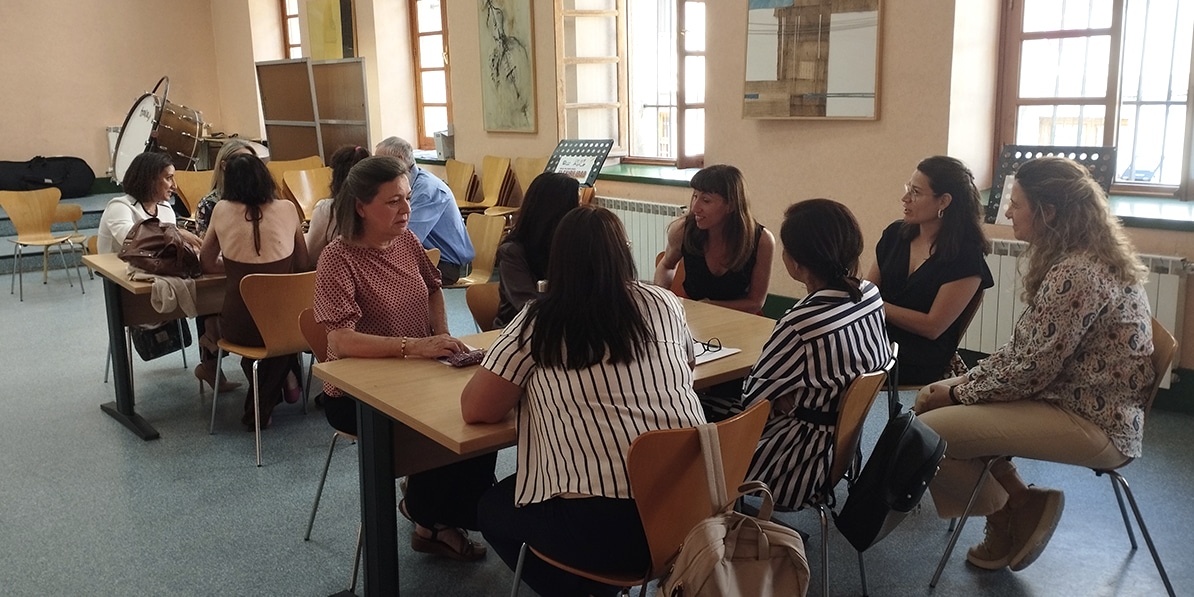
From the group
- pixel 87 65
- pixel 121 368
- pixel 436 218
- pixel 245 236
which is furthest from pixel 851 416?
pixel 87 65

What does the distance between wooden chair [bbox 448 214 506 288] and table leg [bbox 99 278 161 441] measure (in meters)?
1.48

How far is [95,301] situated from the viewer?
6.81 metres

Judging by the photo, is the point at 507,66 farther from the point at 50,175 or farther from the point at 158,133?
the point at 50,175

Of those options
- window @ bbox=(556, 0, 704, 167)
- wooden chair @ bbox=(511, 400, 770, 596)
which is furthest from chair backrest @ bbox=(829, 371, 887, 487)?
window @ bbox=(556, 0, 704, 167)

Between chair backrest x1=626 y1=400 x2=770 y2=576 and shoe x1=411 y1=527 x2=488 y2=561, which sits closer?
chair backrest x1=626 y1=400 x2=770 y2=576

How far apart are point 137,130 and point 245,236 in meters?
5.63

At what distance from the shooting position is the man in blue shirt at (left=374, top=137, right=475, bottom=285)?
4845 mm

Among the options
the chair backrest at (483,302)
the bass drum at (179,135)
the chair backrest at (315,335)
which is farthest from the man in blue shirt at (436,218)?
the bass drum at (179,135)

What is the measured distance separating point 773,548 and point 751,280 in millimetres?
1779

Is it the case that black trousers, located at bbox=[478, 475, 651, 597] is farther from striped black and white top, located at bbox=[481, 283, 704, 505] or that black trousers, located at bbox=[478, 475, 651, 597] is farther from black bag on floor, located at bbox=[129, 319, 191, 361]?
black bag on floor, located at bbox=[129, 319, 191, 361]

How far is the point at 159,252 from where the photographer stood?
3840 millimetres

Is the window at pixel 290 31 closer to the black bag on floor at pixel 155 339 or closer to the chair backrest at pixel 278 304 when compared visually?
the black bag on floor at pixel 155 339

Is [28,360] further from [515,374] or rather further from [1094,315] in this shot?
[1094,315]

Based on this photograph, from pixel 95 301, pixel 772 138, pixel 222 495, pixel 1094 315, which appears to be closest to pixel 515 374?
pixel 1094 315
